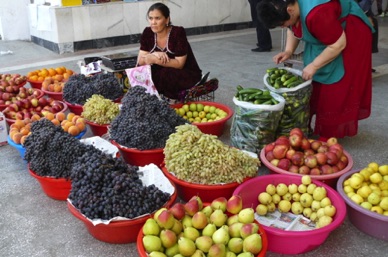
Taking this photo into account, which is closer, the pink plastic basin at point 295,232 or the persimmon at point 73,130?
the pink plastic basin at point 295,232

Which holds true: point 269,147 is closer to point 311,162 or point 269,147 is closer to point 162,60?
point 311,162

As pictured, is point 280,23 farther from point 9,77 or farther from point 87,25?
point 87,25

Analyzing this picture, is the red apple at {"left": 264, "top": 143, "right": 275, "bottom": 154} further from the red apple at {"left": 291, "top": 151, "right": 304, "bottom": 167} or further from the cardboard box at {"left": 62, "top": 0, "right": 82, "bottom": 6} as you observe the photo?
the cardboard box at {"left": 62, "top": 0, "right": 82, "bottom": 6}

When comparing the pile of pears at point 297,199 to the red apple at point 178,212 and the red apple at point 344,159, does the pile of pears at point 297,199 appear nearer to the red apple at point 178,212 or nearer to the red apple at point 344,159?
the red apple at point 344,159

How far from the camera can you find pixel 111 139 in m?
2.79

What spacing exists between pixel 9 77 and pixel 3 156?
1.22 m

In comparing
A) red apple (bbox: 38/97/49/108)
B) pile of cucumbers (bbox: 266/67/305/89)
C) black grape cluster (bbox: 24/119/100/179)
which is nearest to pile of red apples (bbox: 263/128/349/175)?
pile of cucumbers (bbox: 266/67/305/89)

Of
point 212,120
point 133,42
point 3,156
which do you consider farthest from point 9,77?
point 133,42

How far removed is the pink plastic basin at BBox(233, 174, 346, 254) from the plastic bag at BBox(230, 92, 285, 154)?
516 mm

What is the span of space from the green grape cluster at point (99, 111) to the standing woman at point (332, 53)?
1.33 metres

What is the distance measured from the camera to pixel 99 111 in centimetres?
310

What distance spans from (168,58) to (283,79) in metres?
1.13

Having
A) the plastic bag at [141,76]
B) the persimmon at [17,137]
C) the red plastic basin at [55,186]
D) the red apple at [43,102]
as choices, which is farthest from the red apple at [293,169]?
the red apple at [43,102]

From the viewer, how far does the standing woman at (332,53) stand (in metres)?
2.59
